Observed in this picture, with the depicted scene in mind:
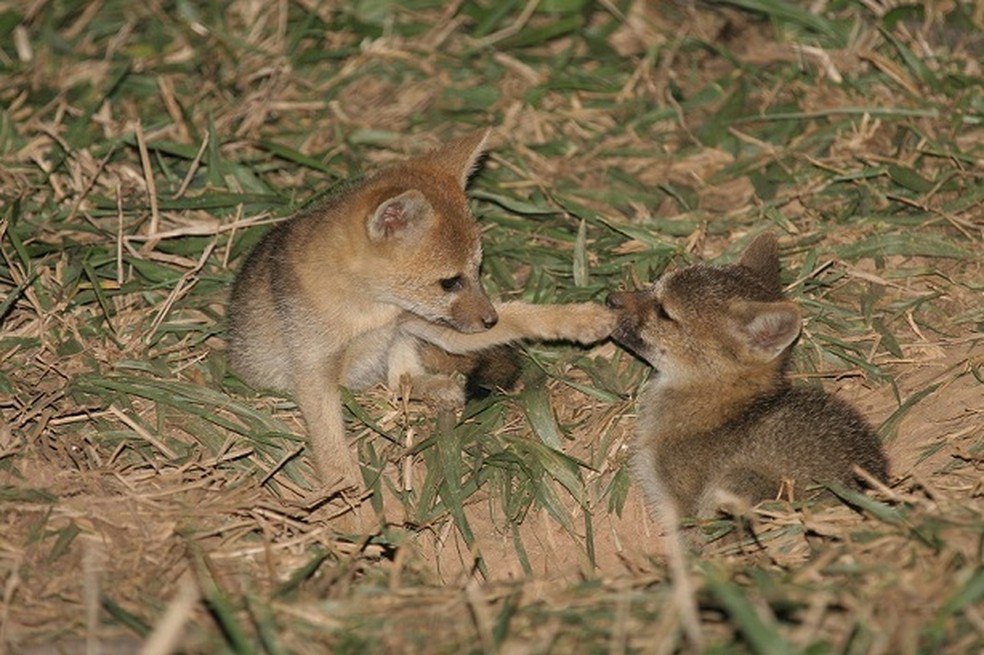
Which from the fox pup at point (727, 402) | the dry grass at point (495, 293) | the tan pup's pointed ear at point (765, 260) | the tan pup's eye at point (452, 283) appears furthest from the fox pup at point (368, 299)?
the tan pup's pointed ear at point (765, 260)

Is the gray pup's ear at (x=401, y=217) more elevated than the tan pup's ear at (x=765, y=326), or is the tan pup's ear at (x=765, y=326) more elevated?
the gray pup's ear at (x=401, y=217)

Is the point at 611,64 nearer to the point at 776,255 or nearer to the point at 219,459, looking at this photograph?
the point at 776,255

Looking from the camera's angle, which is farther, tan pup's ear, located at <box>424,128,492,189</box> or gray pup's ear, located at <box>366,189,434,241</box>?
tan pup's ear, located at <box>424,128,492,189</box>

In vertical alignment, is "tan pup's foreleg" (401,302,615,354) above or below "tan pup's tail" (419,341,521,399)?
above

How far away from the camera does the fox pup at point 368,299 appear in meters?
6.95

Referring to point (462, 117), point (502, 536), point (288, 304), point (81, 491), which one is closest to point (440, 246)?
point (288, 304)

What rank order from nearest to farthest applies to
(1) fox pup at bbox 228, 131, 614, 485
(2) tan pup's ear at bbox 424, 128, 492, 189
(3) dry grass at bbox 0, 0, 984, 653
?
(3) dry grass at bbox 0, 0, 984, 653 < (1) fox pup at bbox 228, 131, 614, 485 < (2) tan pup's ear at bbox 424, 128, 492, 189

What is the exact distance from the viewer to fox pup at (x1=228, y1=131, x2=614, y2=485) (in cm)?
695

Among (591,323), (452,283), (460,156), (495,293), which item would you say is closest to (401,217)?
(452,283)

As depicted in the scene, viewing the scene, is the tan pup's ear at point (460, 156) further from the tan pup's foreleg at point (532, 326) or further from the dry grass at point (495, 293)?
the dry grass at point (495, 293)

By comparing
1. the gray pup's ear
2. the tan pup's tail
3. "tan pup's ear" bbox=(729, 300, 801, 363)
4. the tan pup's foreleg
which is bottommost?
the tan pup's tail

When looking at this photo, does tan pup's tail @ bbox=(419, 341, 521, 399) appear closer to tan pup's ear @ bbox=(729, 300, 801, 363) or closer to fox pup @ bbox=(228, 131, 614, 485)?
fox pup @ bbox=(228, 131, 614, 485)

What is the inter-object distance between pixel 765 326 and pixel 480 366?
67.6 inches

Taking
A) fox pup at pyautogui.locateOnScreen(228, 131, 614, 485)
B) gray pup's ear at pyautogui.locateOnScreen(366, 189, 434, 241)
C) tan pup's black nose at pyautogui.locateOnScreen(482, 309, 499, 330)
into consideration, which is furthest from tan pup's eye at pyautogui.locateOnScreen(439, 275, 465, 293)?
gray pup's ear at pyautogui.locateOnScreen(366, 189, 434, 241)
